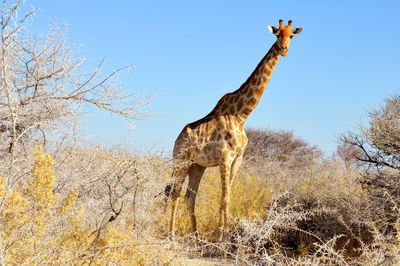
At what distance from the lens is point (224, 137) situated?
7258mm

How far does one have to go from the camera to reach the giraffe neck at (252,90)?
755 centimetres

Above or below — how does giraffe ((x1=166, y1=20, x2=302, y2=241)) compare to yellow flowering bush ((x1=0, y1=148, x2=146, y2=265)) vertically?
above

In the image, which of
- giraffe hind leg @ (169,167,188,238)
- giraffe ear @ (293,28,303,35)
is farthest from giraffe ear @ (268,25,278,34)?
giraffe hind leg @ (169,167,188,238)

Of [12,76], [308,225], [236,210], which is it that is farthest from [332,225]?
[12,76]

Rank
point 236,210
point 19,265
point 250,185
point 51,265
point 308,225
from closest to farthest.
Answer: point 19,265 < point 51,265 < point 308,225 < point 236,210 < point 250,185

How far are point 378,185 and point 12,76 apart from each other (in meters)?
4.32

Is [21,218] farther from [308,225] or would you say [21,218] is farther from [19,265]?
[308,225]

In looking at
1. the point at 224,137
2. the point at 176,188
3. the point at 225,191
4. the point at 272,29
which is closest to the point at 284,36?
the point at 272,29

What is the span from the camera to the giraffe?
7188mm

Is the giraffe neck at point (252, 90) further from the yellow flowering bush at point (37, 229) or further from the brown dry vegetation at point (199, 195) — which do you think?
the yellow flowering bush at point (37, 229)

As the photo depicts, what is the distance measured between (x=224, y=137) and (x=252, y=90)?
0.80 metres

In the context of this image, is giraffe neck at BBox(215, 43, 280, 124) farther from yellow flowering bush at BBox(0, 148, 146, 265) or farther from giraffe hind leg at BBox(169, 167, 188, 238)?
yellow flowering bush at BBox(0, 148, 146, 265)

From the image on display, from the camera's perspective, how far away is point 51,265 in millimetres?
3008

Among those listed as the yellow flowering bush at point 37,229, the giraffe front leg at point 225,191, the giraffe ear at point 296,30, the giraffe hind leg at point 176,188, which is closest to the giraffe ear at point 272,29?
the giraffe ear at point 296,30
